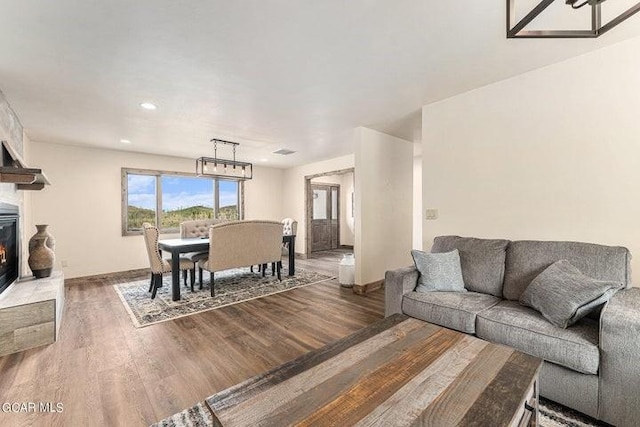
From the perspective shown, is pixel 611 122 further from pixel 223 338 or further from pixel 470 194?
pixel 223 338

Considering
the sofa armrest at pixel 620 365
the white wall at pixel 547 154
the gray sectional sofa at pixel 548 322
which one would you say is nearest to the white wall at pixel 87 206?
the gray sectional sofa at pixel 548 322

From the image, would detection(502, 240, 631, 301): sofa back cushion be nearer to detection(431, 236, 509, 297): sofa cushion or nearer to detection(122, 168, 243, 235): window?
detection(431, 236, 509, 297): sofa cushion

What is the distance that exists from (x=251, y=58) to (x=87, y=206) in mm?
4611

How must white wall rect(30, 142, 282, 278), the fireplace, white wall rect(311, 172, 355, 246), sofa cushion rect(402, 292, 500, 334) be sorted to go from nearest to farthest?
1. sofa cushion rect(402, 292, 500, 334)
2. the fireplace
3. white wall rect(30, 142, 282, 278)
4. white wall rect(311, 172, 355, 246)

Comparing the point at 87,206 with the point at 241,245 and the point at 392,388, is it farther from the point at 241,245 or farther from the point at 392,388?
the point at 392,388

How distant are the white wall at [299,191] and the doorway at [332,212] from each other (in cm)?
67

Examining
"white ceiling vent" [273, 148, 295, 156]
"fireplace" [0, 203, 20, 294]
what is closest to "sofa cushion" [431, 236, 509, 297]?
"white ceiling vent" [273, 148, 295, 156]

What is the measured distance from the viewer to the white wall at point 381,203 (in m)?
3.97

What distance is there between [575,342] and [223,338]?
2589mm

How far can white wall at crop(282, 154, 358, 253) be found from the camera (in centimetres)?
657

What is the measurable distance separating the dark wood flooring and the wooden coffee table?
1.00m

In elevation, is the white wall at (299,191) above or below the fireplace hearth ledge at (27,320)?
above

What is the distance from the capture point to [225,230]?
3844 millimetres

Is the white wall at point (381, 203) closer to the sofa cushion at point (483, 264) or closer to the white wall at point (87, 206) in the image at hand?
the sofa cushion at point (483, 264)
